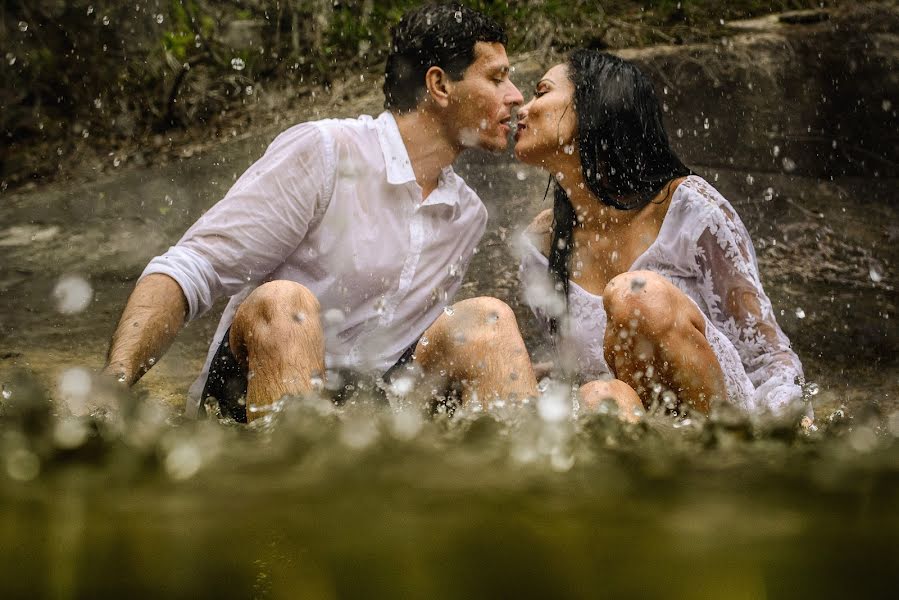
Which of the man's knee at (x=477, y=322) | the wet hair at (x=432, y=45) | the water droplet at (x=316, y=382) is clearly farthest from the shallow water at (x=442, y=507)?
the wet hair at (x=432, y=45)

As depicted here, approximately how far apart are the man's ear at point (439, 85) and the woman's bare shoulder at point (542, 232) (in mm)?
438

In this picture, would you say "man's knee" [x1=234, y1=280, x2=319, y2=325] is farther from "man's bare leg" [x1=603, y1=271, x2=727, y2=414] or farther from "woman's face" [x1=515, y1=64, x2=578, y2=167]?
"woman's face" [x1=515, y1=64, x2=578, y2=167]

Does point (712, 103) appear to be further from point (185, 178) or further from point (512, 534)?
point (512, 534)

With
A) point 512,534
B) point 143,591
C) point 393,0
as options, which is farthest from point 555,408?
point 393,0

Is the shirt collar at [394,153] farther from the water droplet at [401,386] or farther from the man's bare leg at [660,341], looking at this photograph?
the man's bare leg at [660,341]

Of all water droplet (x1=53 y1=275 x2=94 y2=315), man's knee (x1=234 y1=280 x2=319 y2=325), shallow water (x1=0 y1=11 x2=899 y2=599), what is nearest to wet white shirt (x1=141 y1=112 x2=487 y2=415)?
man's knee (x1=234 y1=280 x2=319 y2=325)

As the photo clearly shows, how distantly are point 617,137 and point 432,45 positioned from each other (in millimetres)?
618

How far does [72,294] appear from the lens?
3.96 m

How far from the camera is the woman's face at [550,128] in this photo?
263 cm

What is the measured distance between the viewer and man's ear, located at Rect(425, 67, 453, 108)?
278 centimetres

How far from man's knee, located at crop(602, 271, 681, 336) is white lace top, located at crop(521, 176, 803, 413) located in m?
0.20

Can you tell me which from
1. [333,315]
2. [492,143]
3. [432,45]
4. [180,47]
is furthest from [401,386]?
[180,47]

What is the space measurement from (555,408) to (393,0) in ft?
12.8

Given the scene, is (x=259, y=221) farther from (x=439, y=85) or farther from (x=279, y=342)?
(x=439, y=85)
